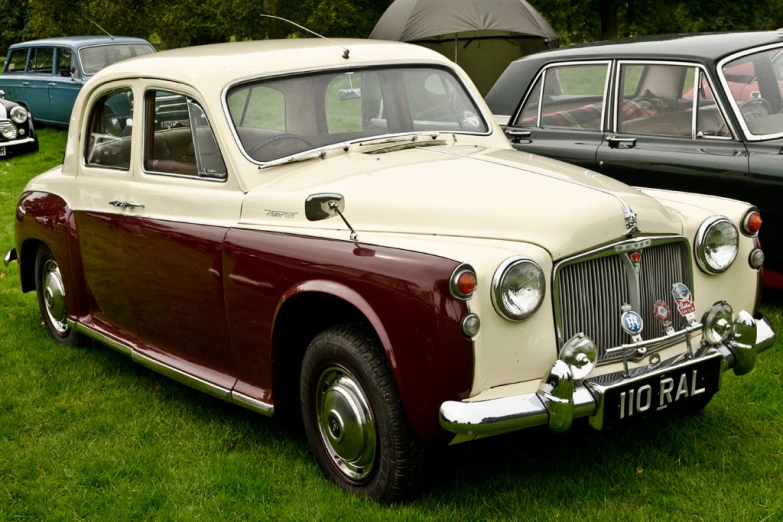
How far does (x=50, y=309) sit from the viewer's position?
240 inches

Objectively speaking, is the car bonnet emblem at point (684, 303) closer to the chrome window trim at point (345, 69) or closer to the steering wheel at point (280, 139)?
the chrome window trim at point (345, 69)

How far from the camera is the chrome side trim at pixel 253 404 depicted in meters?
4.09

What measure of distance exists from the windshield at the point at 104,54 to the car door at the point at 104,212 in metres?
10.9

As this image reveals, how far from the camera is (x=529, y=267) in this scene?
3359 mm

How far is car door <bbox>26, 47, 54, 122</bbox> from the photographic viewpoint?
640 inches

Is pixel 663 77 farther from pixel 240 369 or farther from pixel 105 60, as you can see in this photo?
pixel 105 60

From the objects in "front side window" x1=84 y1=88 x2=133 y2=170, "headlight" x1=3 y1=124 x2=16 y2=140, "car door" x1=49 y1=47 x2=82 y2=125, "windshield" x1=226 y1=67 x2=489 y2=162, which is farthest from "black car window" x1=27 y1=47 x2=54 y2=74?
"windshield" x1=226 y1=67 x2=489 y2=162

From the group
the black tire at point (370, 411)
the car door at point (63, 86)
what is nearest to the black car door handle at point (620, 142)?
the black tire at point (370, 411)

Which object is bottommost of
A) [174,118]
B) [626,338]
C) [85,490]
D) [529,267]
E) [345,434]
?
[85,490]

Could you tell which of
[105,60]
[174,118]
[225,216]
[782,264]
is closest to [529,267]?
[225,216]

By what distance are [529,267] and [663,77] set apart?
3514mm

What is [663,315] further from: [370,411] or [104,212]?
[104,212]

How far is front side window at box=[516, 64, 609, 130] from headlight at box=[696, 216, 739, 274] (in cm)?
278

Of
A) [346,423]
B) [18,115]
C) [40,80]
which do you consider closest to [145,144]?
[346,423]
